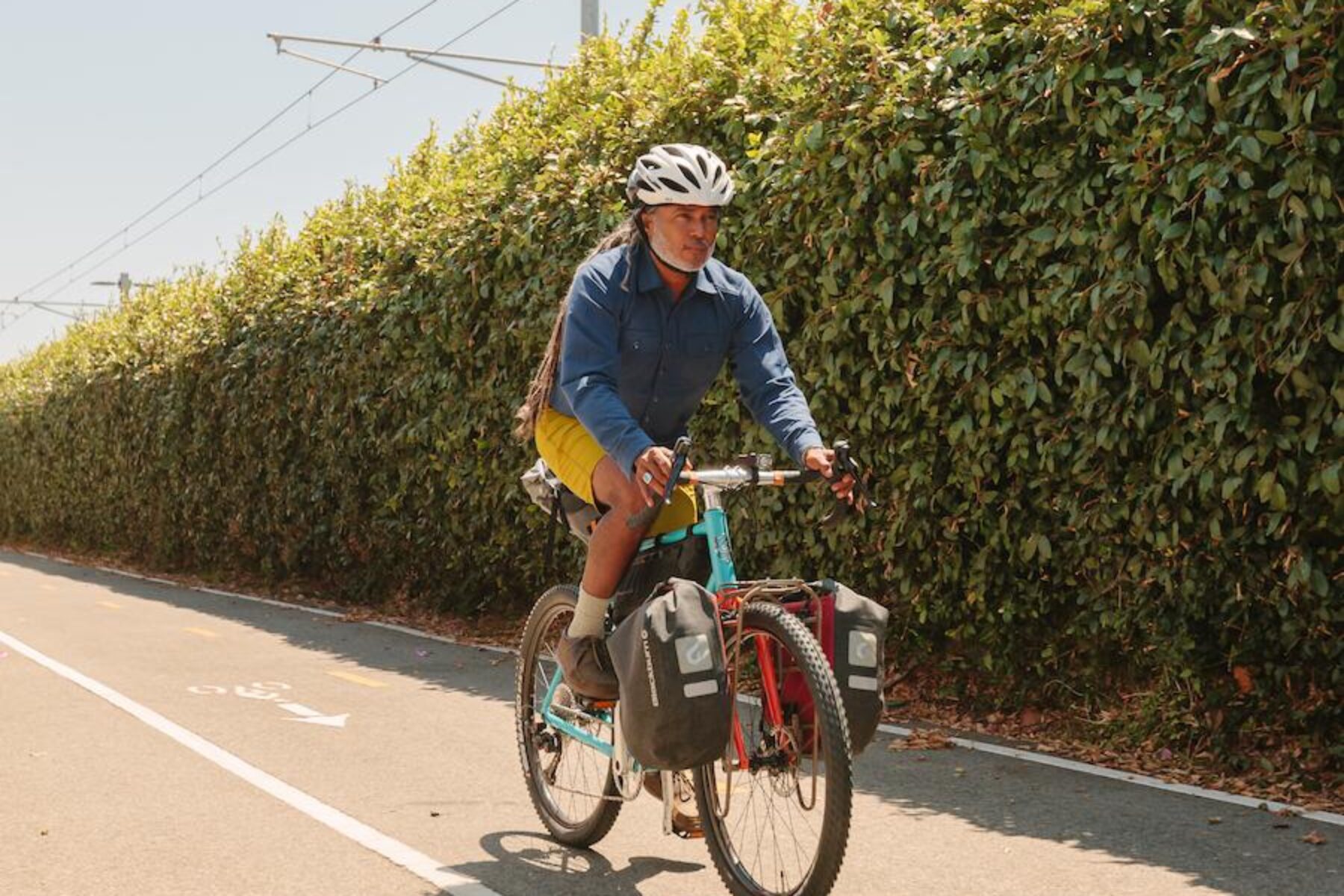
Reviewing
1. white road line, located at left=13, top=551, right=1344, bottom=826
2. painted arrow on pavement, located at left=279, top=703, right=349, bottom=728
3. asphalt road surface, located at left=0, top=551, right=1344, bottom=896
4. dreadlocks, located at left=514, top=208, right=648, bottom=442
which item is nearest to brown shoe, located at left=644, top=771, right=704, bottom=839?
asphalt road surface, located at left=0, top=551, right=1344, bottom=896

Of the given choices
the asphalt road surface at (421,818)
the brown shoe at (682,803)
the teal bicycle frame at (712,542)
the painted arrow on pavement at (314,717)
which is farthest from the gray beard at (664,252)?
the painted arrow on pavement at (314,717)

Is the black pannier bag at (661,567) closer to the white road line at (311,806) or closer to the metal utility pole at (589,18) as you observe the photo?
the white road line at (311,806)

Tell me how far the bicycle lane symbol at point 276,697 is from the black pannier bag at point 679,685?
4.37m

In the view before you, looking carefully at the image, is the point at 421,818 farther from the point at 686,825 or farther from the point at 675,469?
the point at 675,469

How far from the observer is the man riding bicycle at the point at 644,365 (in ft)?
15.6

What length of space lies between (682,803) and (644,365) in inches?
55.2

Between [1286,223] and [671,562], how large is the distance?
2.84 meters

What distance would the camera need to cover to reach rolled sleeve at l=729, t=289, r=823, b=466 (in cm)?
501

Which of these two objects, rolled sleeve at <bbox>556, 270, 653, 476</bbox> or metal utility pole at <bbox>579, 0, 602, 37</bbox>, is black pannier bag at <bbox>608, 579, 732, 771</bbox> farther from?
metal utility pole at <bbox>579, 0, 602, 37</bbox>

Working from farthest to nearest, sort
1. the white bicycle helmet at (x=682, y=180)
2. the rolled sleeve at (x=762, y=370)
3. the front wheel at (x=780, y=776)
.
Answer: the rolled sleeve at (x=762, y=370) < the white bicycle helmet at (x=682, y=180) < the front wheel at (x=780, y=776)

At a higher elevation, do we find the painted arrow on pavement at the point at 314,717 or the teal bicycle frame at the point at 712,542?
the teal bicycle frame at the point at 712,542

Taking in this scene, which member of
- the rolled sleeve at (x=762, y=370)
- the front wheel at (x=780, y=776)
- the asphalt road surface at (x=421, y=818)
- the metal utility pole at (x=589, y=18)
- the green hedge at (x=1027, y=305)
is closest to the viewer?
the front wheel at (x=780, y=776)

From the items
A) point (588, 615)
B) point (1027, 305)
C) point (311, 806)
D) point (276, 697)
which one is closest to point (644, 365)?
point (588, 615)

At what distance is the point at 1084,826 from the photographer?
18.9ft
